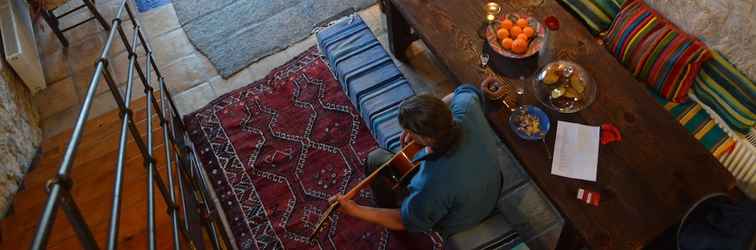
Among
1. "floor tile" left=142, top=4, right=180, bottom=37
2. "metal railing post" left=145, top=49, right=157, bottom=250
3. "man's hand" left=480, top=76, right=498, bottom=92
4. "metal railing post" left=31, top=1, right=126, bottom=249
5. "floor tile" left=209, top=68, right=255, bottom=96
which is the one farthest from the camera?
"floor tile" left=142, top=4, right=180, bottom=37

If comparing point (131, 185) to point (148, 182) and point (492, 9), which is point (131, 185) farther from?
point (492, 9)

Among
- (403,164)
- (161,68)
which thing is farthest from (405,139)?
(161,68)

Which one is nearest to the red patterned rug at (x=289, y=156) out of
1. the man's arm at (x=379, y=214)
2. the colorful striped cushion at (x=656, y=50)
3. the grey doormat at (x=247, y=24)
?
the grey doormat at (x=247, y=24)

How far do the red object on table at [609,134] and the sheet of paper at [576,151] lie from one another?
0.06 feet

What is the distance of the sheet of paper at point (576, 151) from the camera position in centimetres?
200

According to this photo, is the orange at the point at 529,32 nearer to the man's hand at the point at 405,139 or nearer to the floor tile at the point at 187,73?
the man's hand at the point at 405,139

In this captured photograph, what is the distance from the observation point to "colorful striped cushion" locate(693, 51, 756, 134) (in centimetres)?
220

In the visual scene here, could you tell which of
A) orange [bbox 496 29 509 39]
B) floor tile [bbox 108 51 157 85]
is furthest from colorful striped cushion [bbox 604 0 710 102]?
floor tile [bbox 108 51 157 85]

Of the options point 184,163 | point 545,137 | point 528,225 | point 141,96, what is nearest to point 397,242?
point 528,225

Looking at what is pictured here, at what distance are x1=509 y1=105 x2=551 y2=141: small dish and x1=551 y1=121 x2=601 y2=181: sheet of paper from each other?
0.21 ft

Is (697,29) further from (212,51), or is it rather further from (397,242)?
(212,51)

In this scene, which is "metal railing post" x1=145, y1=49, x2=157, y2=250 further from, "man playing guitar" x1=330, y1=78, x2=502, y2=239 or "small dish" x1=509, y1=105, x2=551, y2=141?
"small dish" x1=509, y1=105, x2=551, y2=141

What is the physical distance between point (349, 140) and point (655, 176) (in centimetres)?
152

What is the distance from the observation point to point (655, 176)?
1.94 metres
